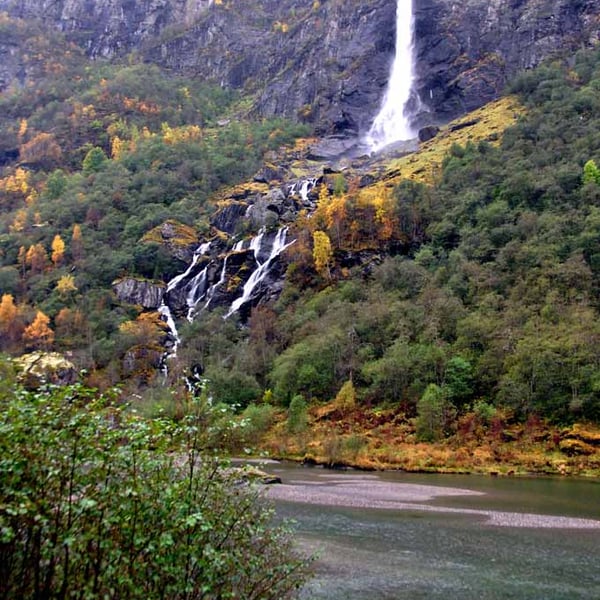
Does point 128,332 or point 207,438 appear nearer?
point 207,438

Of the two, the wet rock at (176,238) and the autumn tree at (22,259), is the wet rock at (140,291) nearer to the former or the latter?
the wet rock at (176,238)

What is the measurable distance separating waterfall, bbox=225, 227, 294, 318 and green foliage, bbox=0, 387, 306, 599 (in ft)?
292

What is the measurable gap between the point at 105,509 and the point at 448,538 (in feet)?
62.9

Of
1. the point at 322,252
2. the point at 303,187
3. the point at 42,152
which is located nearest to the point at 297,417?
the point at 322,252

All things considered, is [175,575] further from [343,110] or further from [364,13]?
[364,13]

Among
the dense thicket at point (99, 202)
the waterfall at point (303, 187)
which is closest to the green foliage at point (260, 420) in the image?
the dense thicket at point (99, 202)

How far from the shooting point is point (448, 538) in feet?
76.8

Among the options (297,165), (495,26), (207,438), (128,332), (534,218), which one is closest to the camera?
(207,438)

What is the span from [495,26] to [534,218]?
115386mm

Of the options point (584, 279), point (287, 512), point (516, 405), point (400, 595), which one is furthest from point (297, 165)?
point (400, 595)

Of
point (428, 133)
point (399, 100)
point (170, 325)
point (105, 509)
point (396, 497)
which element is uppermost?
point (399, 100)

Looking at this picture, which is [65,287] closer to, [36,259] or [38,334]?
[38,334]

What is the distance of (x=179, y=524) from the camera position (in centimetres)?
734

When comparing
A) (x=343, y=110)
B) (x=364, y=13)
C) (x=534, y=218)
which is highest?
(x=364, y=13)
